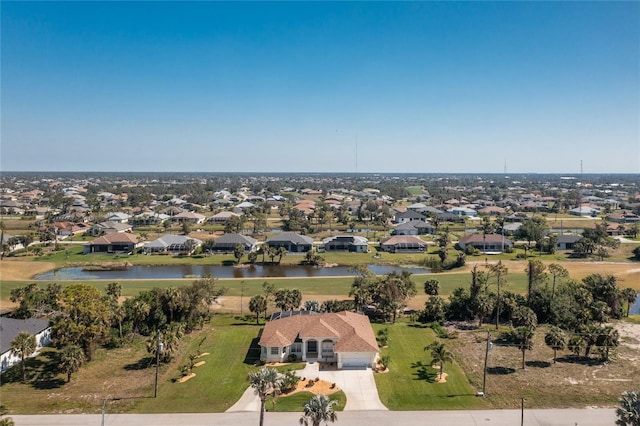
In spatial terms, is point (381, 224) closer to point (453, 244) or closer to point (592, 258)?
point (453, 244)

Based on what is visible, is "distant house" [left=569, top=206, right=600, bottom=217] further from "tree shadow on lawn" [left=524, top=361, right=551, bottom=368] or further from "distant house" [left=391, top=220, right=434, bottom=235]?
"tree shadow on lawn" [left=524, top=361, right=551, bottom=368]

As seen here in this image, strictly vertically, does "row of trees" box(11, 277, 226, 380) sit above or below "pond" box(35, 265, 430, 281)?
above

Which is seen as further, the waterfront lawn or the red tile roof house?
the red tile roof house

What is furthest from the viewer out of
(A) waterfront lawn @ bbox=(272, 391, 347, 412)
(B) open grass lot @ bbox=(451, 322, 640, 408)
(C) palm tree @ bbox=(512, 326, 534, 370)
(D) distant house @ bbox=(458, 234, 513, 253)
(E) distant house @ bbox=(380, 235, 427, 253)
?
(E) distant house @ bbox=(380, 235, 427, 253)

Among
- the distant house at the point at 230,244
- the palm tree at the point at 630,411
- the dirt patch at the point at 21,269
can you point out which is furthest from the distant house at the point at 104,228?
the palm tree at the point at 630,411

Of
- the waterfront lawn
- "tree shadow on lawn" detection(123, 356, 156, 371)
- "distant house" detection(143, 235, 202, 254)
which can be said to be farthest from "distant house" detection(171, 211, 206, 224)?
the waterfront lawn

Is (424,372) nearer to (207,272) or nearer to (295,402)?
(295,402)

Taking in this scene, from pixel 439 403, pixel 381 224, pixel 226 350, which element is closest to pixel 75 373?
pixel 226 350
